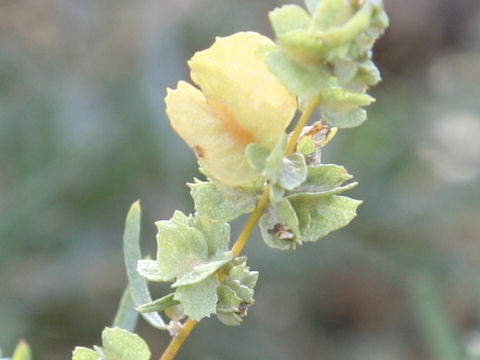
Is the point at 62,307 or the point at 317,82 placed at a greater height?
the point at 317,82

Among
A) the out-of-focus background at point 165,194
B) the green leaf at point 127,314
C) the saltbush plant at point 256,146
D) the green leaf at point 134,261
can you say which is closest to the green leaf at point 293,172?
the saltbush plant at point 256,146

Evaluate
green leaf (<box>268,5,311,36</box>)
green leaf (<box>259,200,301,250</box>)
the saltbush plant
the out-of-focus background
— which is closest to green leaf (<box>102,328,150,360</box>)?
the saltbush plant

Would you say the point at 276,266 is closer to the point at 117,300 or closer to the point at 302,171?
the point at 117,300

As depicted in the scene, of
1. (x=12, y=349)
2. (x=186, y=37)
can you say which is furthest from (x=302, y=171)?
(x=186, y=37)

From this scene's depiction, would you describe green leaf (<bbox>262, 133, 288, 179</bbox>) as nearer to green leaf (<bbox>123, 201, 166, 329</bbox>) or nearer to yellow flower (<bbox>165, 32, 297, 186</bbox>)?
yellow flower (<bbox>165, 32, 297, 186</bbox>)

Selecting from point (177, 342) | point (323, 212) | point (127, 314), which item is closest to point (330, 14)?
point (323, 212)

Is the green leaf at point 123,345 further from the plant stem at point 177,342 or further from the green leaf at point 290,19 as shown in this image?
the green leaf at point 290,19
